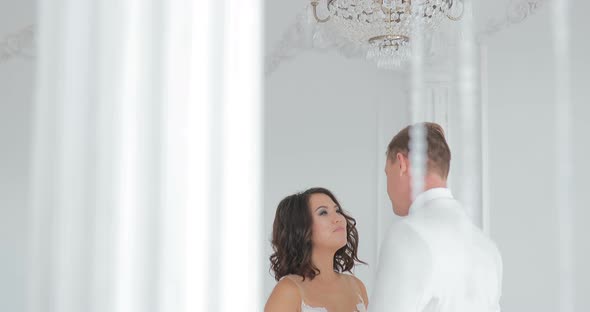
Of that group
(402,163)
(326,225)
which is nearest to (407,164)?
(402,163)

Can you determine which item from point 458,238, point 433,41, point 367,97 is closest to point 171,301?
point 458,238

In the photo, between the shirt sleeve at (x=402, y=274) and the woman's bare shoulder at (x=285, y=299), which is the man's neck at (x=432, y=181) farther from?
the woman's bare shoulder at (x=285, y=299)

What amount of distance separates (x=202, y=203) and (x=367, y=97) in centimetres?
396

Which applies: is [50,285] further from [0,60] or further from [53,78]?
[0,60]

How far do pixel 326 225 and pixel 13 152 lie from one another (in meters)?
2.97

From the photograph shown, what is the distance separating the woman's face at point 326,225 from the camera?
201cm

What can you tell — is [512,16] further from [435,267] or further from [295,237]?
[435,267]

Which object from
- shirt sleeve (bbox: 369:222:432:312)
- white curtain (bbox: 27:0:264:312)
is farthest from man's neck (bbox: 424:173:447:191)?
white curtain (bbox: 27:0:264:312)

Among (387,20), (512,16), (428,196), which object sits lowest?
(428,196)

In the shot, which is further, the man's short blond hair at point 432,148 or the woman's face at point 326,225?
the woman's face at point 326,225

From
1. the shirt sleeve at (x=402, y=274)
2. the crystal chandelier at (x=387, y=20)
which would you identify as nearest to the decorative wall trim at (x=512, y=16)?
the crystal chandelier at (x=387, y=20)

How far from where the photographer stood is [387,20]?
264cm

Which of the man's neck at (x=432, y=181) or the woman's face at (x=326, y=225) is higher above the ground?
the man's neck at (x=432, y=181)

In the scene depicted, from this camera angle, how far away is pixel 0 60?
4.31 m
